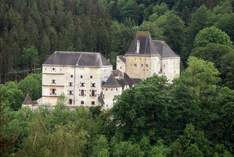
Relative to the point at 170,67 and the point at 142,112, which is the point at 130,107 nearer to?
the point at 142,112

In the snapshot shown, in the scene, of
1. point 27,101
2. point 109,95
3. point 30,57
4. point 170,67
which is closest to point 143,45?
point 170,67

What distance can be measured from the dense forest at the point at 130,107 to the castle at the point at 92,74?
1595 mm

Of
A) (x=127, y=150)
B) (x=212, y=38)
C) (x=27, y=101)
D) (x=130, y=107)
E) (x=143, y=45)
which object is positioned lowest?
(x=127, y=150)

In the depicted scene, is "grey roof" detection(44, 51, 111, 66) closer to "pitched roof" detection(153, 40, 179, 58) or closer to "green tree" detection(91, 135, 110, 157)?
"pitched roof" detection(153, 40, 179, 58)

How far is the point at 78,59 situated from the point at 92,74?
5.03 feet

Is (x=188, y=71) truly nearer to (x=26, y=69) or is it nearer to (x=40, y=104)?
(x=40, y=104)

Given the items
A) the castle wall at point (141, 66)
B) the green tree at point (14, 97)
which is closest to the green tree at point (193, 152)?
the castle wall at point (141, 66)

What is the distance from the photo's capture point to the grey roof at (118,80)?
178 ft

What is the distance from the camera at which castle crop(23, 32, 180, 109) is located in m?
54.7

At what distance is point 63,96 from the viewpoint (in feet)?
180

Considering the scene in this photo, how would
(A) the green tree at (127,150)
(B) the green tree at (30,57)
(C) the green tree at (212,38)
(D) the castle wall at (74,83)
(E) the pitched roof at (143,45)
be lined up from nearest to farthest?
(A) the green tree at (127,150) → (D) the castle wall at (74,83) → (E) the pitched roof at (143,45) → (C) the green tree at (212,38) → (B) the green tree at (30,57)

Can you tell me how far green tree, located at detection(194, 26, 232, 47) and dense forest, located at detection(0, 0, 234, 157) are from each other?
9 centimetres

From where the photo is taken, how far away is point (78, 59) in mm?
55500

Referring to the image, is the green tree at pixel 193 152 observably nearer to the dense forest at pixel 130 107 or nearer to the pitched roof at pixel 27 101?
the dense forest at pixel 130 107
